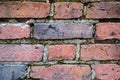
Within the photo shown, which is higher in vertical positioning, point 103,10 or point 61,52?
point 103,10

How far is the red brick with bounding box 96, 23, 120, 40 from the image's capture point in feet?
4.25

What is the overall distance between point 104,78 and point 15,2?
487 mm

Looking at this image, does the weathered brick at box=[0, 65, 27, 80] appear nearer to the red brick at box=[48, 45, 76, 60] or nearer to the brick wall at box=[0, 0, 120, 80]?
the brick wall at box=[0, 0, 120, 80]

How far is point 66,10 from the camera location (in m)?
1.29

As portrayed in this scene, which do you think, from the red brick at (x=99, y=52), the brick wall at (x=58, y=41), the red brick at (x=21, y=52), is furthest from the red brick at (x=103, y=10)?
the red brick at (x=21, y=52)

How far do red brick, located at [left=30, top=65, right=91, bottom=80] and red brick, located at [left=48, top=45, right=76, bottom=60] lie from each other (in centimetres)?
4

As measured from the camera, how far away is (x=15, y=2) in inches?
50.9

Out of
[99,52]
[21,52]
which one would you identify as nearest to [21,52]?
[21,52]

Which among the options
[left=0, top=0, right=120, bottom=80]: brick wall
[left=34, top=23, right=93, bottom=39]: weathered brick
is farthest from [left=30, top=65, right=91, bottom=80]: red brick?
[left=34, top=23, right=93, bottom=39]: weathered brick

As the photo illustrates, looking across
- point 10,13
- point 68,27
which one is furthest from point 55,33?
point 10,13

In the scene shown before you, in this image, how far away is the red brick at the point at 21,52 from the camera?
4.21ft

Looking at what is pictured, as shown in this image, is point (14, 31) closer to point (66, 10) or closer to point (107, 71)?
point (66, 10)

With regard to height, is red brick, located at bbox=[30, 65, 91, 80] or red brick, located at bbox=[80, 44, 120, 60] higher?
red brick, located at bbox=[80, 44, 120, 60]

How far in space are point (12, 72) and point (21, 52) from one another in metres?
0.09
